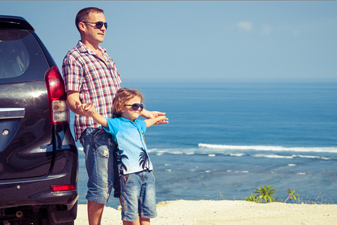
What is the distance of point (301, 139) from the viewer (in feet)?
223

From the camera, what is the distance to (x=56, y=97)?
3578 mm

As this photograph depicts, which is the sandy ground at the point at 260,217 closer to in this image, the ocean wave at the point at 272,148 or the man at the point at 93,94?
the man at the point at 93,94

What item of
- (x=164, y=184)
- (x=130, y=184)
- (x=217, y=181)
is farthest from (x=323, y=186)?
(x=130, y=184)

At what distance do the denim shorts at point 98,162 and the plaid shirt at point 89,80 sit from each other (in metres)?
0.08

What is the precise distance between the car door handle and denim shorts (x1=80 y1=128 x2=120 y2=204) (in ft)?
2.88

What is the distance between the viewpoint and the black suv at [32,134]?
3348mm

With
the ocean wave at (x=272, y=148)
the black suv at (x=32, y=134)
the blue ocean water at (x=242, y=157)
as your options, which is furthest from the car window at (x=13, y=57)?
the ocean wave at (x=272, y=148)

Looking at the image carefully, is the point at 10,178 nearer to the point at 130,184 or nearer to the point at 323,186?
the point at 130,184

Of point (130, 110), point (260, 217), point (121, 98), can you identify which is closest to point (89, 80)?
point (121, 98)

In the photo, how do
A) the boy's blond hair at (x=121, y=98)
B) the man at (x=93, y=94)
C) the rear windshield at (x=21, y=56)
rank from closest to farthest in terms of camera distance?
the rear windshield at (x=21, y=56)
the man at (x=93, y=94)
the boy's blond hair at (x=121, y=98)

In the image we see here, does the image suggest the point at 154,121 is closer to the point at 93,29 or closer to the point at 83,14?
the point at 93,29

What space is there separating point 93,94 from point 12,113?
38.7 inches

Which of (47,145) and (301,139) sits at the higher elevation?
(47,145)

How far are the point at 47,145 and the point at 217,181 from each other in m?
36.0
